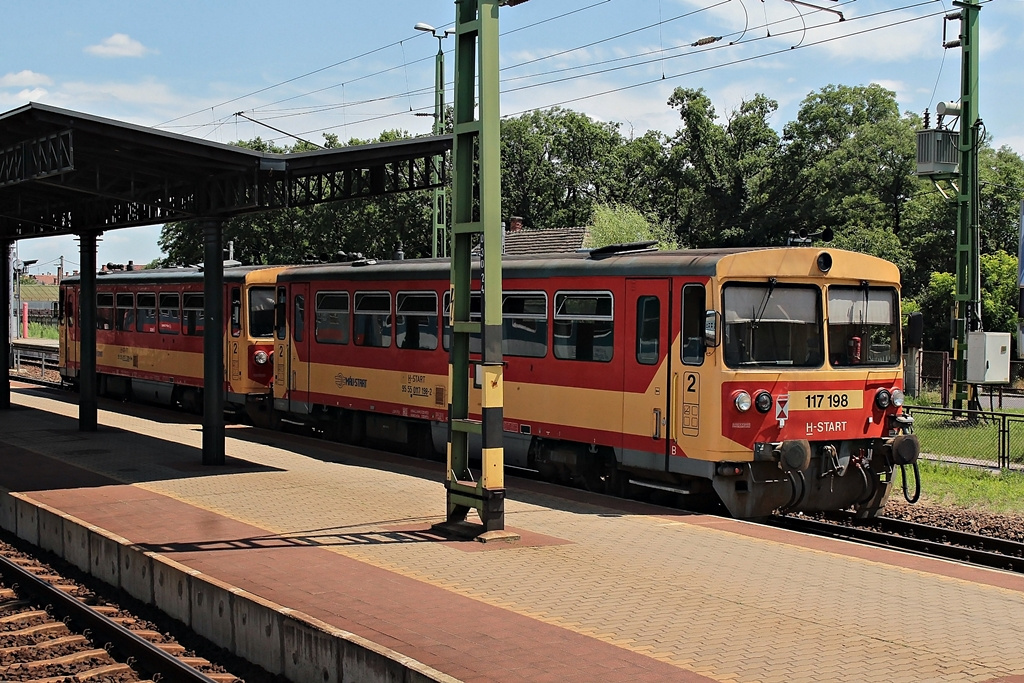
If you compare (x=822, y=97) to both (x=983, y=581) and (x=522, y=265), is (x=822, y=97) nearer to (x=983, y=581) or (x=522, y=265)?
(x=522, y=265)

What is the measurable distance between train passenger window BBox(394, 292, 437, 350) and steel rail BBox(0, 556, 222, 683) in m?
6.72

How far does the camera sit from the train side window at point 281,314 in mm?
19953

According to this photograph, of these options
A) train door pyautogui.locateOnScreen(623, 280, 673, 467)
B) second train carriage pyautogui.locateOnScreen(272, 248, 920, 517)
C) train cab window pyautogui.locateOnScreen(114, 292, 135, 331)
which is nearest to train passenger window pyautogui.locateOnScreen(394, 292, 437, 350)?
second train carriage pyautogui.locateOnScreen(272, 248, 920, 517)

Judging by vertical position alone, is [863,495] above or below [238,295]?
below

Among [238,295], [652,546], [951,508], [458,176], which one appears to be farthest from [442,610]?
[238,295]

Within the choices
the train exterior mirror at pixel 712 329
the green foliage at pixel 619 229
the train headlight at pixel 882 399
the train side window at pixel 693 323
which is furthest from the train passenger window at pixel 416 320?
the green foliage at pixel 619 229

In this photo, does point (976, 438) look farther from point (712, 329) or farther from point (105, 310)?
point (105, 310)

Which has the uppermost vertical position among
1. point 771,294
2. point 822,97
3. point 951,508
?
point 822,97

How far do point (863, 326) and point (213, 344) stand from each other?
8.52 meters

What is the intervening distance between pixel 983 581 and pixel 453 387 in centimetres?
489

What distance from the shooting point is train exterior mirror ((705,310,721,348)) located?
1184 cm

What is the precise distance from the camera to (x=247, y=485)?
1384 centimetres

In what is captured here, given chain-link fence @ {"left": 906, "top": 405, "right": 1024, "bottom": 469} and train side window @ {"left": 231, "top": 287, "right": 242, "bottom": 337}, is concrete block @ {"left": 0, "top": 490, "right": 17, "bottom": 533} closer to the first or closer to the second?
train side window @ {"left": 231, "top": 287, "right": 242, "bottom": 337}

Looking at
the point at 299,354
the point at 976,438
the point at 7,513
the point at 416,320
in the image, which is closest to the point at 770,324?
the point at 416,320
